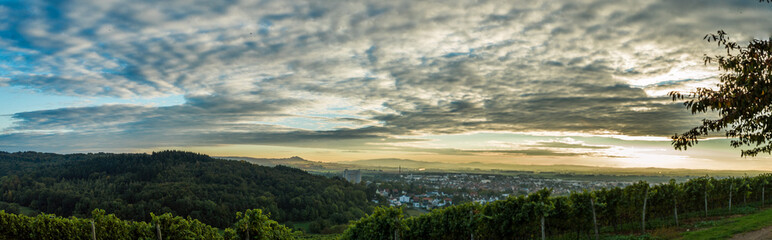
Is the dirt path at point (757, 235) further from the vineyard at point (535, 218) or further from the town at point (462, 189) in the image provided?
the town at point (462, 189)

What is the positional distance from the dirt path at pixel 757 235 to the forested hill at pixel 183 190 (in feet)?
241

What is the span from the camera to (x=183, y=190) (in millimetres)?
78625

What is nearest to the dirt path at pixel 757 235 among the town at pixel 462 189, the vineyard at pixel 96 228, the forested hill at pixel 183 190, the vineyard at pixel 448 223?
the vineyard at pixel 448 223

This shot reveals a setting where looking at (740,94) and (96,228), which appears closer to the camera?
(740,94)

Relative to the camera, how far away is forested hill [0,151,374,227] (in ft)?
245

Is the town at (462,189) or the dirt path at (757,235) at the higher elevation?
the dirt path at (757,235)

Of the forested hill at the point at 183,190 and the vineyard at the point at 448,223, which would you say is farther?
the forested hill at the point at 183,190

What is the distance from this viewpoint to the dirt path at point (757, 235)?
11.9 m

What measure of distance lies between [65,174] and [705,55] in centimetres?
13790

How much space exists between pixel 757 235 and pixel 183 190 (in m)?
87.3

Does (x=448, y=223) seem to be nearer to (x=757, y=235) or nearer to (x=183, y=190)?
(x=757, y=235)

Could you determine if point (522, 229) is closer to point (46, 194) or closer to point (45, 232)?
point (45, 232)

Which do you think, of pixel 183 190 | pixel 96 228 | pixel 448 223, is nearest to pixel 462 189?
pixel 183 190

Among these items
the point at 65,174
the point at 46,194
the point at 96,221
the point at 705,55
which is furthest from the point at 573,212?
the point at 65,174
